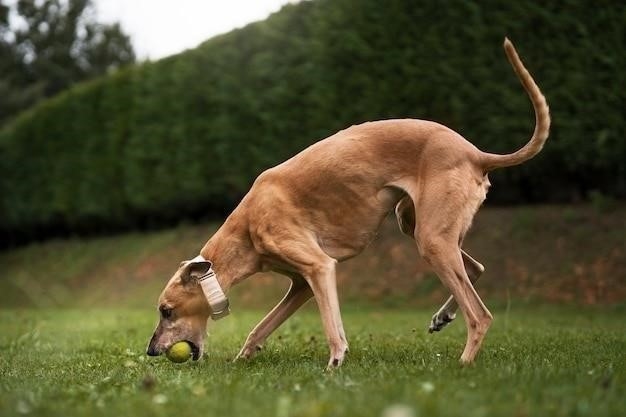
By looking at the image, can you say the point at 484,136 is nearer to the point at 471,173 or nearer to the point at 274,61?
the point at 274,61

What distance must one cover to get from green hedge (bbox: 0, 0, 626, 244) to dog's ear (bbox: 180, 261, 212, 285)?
749 centimetres

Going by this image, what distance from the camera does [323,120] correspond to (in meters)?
14.7

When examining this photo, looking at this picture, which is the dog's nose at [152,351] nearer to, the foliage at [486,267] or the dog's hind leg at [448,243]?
the dog's hind leg at [448,243]

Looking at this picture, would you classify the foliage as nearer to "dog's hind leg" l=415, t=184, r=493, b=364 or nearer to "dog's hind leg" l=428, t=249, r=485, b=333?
"dog's hind leg" l=428, t=249, r=485, b=333

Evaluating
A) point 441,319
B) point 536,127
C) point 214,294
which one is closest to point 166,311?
point 214,294

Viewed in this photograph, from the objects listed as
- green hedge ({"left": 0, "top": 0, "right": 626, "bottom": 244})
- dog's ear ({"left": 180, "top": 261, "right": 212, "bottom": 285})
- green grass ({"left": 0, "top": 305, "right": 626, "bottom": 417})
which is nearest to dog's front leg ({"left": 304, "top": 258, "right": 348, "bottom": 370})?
green grass ({"left": 0, "top": 305, "right": 626, "bottom": 417})

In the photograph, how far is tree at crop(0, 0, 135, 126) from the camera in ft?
133

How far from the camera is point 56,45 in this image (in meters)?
41.7

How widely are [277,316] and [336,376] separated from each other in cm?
194

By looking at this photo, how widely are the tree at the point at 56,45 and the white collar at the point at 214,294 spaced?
34820 millimetres

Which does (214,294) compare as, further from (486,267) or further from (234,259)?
(486,267)

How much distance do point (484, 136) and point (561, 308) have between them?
124 inches

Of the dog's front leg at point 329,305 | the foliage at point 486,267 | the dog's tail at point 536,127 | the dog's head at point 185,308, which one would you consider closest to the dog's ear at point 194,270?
the dog's head at point 185,308

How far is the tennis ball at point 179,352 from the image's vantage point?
19.6ft
